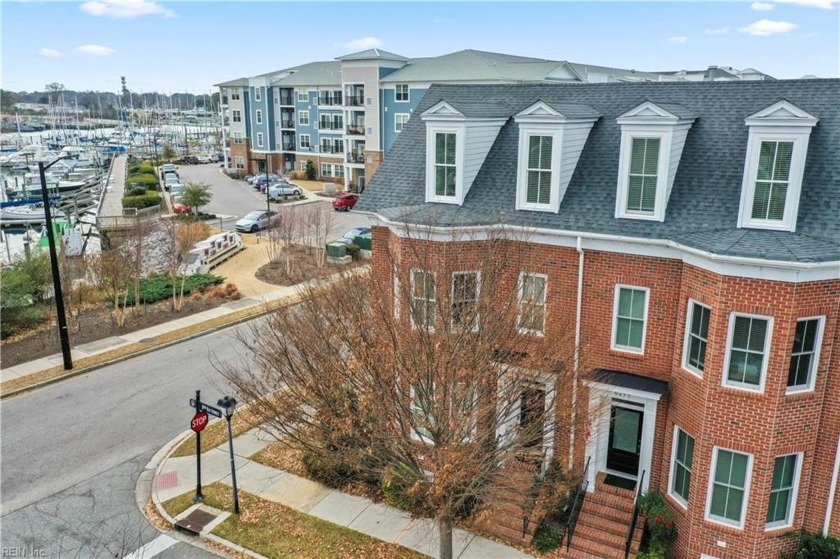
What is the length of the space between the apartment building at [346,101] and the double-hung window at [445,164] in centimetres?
3533

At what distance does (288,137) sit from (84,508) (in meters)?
71.9

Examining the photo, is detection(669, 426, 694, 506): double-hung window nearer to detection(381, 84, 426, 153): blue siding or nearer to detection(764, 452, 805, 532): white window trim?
detection(764, 452, 805, 532): white window trim

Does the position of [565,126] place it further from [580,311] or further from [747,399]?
[747,399]

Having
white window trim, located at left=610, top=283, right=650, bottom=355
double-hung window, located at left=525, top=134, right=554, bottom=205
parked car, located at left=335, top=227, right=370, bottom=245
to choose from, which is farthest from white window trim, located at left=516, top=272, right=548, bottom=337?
parked car, located at left=335, top=227, right=370, bottom=245

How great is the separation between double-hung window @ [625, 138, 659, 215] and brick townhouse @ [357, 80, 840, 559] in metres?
0.04

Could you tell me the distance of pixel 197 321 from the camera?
Result: 29156 mm

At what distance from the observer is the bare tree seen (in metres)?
11.1

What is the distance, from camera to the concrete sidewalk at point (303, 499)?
13.9m

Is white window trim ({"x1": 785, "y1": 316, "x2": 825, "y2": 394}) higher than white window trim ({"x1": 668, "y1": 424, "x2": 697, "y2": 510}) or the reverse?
higher

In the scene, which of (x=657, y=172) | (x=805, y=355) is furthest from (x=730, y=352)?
(x=657, y=172)

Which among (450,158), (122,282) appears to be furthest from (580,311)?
(122,282)

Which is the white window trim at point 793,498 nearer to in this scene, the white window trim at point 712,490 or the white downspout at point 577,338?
the white window trim at point 712,490

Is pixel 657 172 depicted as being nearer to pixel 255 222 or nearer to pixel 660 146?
pixel 660 146

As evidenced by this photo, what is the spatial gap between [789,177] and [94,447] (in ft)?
64.0
